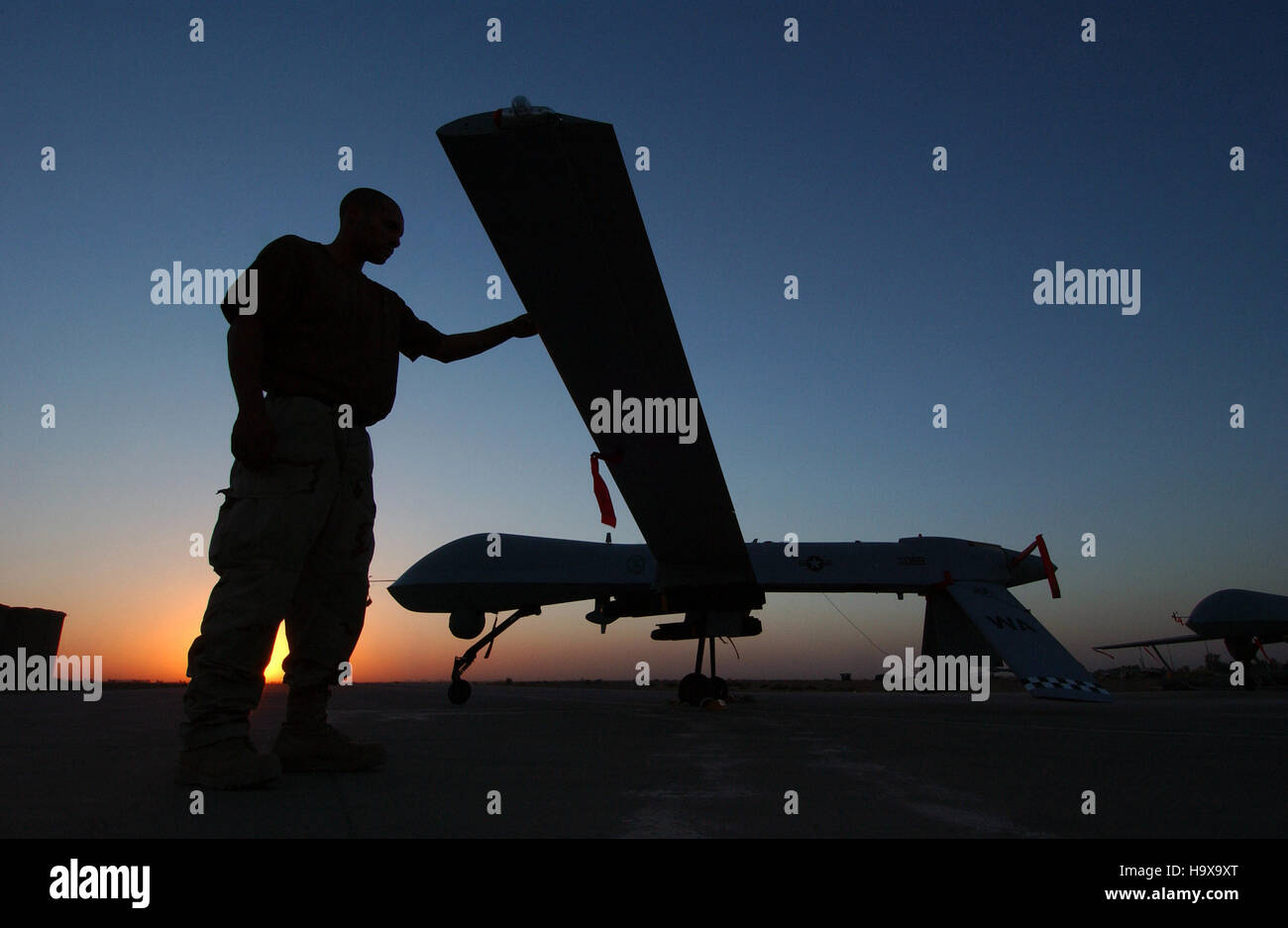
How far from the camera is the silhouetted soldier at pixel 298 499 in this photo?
319 centimetres

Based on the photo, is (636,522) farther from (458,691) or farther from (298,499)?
(298,499)

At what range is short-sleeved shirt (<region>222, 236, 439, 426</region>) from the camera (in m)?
3.60

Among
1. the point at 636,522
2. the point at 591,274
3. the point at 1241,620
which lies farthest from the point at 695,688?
the point at 1241,620

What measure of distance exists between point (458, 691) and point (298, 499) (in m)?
9.55

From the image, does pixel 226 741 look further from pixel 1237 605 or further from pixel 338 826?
pixel 1237 605

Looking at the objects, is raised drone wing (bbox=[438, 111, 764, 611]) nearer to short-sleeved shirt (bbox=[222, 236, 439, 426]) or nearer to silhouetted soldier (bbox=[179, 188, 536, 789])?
silhouetted soldier (bbox=[179, 188, 536, 789])

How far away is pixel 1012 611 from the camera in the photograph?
12.8 m

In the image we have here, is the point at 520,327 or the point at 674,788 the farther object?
the point at 520,327

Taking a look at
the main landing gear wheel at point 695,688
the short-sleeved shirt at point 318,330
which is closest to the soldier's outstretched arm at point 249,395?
the short-sleeved shirt at point 318,330

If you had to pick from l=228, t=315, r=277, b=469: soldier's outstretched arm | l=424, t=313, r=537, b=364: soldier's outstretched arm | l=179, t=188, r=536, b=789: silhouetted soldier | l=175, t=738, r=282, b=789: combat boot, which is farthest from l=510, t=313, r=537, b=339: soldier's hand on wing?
l=175, t=738, r=282, b=789: combat boot

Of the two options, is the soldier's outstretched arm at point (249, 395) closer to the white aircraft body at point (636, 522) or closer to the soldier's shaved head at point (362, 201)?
the soldier's shaved head at point (362, 201)

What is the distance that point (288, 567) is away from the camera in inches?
132

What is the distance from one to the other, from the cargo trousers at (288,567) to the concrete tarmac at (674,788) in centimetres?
41
